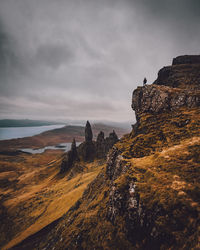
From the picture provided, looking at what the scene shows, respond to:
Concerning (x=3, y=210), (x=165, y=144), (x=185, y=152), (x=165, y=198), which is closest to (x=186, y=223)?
(x=165, y=198)

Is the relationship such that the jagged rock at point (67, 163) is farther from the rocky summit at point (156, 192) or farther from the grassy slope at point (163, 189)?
the grassy slope at point (163, 189)

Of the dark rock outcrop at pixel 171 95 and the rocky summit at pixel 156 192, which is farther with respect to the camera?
the dark rock outcrop at pixel 171 95

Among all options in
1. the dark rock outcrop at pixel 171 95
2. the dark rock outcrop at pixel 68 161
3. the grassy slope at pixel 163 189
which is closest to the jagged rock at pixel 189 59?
the dark rock outcrop at pixel 171 95

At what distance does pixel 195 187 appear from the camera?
419 inches

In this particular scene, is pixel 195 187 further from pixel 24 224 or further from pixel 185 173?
pixel 24 224

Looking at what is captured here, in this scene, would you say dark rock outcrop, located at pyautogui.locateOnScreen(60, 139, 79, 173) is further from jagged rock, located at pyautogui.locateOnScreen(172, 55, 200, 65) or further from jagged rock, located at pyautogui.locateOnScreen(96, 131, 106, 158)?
jagged rock, located at pyautogui.locateOnScreen(172, 55, 200, 65)

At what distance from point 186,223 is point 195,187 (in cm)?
353

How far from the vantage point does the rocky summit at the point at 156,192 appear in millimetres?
9742

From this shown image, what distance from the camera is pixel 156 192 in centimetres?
1163

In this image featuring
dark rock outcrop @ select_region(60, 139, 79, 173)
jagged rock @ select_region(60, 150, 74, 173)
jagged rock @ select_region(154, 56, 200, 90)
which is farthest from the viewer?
dark rock outcrop @ select_region(60, 139, 79, 173)

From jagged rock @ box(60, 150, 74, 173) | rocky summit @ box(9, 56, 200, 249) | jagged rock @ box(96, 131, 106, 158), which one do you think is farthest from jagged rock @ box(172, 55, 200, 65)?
jagged rock @ box(60, 150, 74, 173)

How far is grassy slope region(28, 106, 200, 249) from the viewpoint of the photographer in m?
9.45

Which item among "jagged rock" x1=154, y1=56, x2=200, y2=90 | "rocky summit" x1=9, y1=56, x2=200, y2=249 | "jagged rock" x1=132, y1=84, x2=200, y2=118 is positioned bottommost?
"rocky summit" x1=9, y1=56, x2=200, y2=249

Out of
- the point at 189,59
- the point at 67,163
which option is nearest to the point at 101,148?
the point at 67,163
